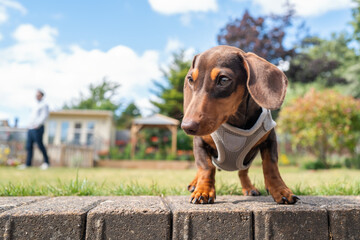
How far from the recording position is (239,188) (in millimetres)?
2432

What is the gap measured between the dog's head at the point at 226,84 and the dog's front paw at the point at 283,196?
1.70 ft

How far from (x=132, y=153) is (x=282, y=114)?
716cm

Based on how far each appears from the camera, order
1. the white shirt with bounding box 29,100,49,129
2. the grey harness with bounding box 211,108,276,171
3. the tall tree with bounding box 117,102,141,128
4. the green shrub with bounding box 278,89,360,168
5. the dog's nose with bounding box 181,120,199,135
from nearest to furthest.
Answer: the dog's nose with bounding box 181,120,199,135 → the grey harness with bounding box 211,108,276,171 → the white shirt with bounding box 29,100,49,129 → the green shrub with bounding box 278,89,360,168 → the tall tree with bounding box 117,102,141,128

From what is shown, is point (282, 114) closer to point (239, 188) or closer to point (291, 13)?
point (239, 188)

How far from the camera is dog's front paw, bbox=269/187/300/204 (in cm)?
158

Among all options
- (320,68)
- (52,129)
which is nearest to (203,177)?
(52,129)

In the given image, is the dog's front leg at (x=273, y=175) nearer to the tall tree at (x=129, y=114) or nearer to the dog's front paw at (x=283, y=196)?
the dog's front paw at (x=283, y=196)

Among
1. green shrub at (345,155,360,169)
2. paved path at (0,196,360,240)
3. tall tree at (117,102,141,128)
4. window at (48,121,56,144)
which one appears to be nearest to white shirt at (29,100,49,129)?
paved path at (0,196,360,240)

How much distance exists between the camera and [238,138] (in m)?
1.70

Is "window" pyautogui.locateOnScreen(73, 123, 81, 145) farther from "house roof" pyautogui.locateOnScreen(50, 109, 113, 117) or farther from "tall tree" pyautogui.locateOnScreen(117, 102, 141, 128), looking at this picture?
"tall tree" pyautogui.locateOnScreen(117, 102, 141, 128)

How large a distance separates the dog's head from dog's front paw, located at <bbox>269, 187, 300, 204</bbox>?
1.70ft

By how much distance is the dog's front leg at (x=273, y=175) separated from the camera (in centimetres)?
160

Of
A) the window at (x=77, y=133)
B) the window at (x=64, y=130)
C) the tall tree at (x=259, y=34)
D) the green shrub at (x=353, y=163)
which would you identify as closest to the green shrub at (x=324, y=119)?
the green shrub at (x=353, y=163)

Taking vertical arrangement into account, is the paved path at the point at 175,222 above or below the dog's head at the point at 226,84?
below
